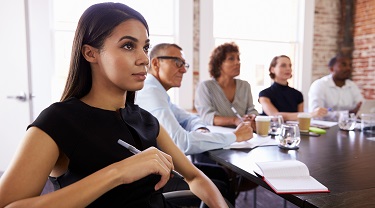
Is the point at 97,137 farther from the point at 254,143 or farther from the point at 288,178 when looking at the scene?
the point at 254,143

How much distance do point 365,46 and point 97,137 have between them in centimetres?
477

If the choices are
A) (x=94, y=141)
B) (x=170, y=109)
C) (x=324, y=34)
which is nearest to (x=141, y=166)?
(x=94, y=141)

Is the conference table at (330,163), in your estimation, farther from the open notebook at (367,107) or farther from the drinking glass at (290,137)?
the open notebook at (367,107)

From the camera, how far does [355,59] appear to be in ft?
15.3

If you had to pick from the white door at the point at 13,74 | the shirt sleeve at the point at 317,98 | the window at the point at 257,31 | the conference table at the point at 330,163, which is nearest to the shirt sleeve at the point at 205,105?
the conference table at the point at 330,163

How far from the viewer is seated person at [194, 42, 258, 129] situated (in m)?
2.58

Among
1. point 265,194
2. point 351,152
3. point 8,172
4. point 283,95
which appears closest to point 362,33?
point 283,95

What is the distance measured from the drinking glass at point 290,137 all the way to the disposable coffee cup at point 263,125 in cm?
26

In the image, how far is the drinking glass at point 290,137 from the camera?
5.20 feet

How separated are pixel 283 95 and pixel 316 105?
551mm

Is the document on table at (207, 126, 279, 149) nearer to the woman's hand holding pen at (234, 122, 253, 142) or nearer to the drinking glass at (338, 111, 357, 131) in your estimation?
the woman's hand holding pen at (234, 122, 253, 142)

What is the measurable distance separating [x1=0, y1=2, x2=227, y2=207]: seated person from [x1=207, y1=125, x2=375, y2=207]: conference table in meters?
0.30

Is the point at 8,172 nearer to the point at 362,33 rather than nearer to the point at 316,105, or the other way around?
the point at 316,105

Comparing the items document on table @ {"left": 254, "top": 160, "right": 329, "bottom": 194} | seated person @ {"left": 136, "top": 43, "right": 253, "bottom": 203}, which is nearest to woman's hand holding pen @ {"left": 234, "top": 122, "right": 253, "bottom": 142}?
seated person @ {"left": 136, "top": 43, "right": 253, "bottom": 203}
